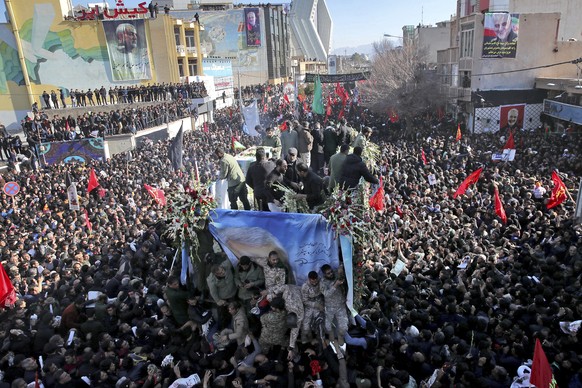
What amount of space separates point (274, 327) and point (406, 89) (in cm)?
2881

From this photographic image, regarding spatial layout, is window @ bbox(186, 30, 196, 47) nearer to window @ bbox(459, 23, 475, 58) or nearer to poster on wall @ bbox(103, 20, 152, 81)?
poster on wall @ bbox(103, 20, 152, 81)

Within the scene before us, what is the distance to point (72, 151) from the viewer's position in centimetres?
2180

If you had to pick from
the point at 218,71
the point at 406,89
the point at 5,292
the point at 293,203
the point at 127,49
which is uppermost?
the point at 127,49

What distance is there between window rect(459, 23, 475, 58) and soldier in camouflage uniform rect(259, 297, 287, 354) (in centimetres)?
2729

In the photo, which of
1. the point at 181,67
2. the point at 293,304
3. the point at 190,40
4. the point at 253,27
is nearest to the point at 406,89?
the point at 181,67

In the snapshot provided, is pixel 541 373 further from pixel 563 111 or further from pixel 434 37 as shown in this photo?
pixel 434 37

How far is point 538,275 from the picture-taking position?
8305 mm

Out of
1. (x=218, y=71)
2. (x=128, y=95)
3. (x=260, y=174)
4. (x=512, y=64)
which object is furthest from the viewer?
(x=218, y=71)

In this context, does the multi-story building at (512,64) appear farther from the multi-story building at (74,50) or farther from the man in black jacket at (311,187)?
the man in black jacket at (311,187)

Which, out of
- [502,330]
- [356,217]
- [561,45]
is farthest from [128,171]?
[561,45]

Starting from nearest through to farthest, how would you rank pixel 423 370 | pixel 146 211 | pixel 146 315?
pixel 423 370 < pixel 146 315 < pixel 146 211

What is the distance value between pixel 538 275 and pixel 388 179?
7.01m

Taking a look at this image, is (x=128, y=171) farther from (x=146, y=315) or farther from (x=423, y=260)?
(x=423, y=260)

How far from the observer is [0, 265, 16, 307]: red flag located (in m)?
8.41
